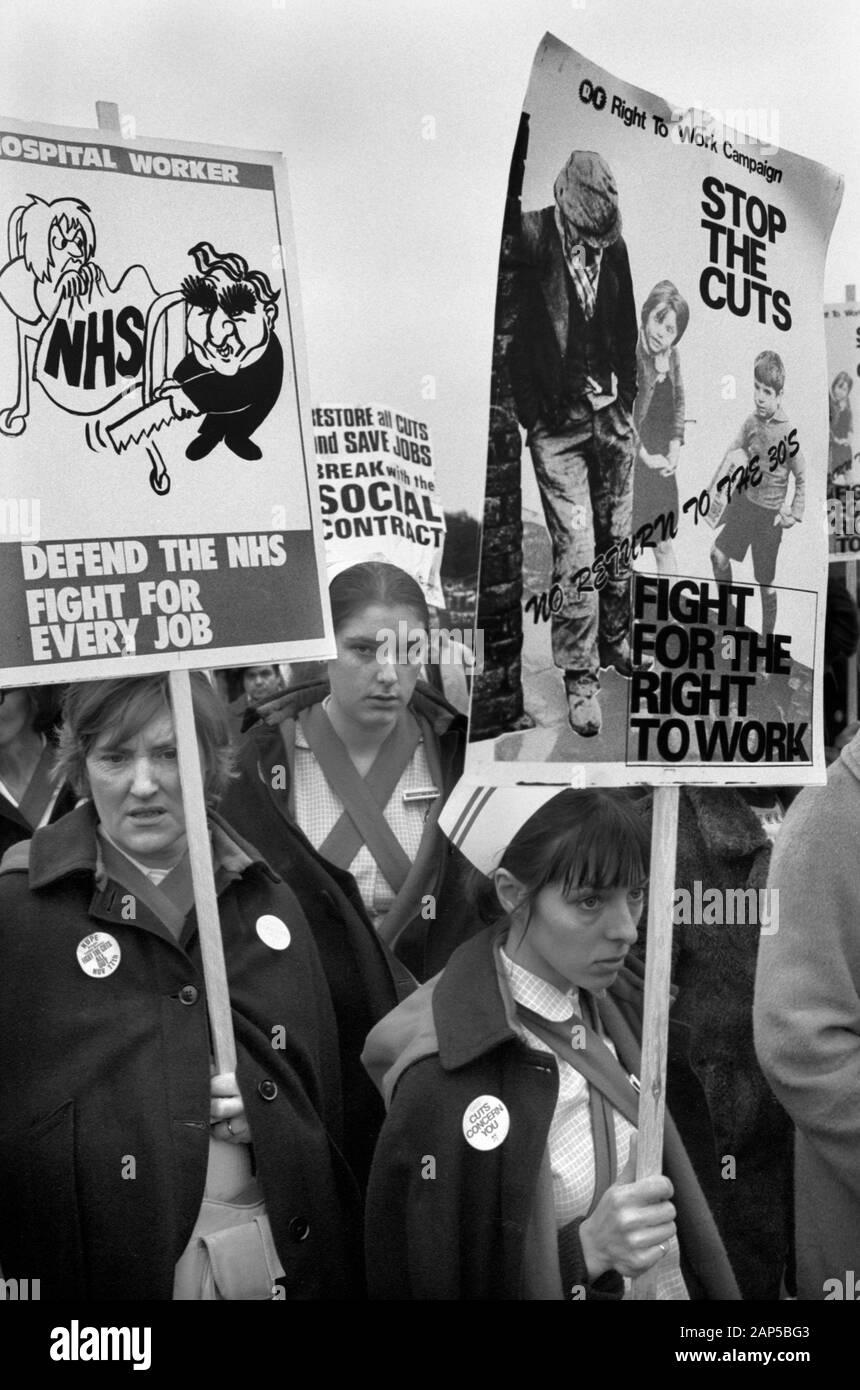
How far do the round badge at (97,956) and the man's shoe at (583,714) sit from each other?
0.90 meters

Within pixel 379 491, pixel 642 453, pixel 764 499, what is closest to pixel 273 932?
pixel 379 491

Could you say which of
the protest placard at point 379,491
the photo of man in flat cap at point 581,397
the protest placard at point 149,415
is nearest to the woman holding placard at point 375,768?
the protest placard at point 379,491

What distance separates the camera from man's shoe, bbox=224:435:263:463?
2916 mm

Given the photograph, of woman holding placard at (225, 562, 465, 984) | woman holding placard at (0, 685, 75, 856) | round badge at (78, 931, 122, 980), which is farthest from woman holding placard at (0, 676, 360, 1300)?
woman holding placard at (225, 562, 465, 984)

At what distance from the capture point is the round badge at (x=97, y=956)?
2811 mm

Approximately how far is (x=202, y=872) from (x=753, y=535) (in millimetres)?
1164

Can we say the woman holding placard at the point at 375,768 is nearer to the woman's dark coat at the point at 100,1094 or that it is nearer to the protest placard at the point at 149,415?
the protest placard at the point at 149,415
